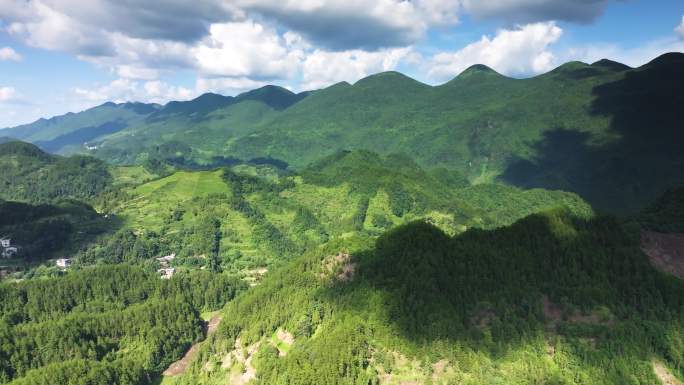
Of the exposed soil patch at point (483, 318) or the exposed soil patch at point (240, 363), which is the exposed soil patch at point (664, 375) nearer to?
the exposed soil patch at point (483, 318)

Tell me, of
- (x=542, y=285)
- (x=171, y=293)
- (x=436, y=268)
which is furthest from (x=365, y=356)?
(x=171, y=293)

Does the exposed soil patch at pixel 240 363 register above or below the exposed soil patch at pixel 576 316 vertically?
below

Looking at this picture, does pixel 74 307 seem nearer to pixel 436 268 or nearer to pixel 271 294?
pixel 271 294

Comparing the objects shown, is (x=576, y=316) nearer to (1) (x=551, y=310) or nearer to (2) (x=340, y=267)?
(1) (x=551, y=310)

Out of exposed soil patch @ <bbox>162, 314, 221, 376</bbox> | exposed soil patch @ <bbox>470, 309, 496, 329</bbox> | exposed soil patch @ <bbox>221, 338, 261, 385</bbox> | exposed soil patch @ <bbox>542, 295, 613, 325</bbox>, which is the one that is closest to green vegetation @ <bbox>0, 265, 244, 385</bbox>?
exposed soil patch @ <bbox>162, 314, 221, 376</bbox>

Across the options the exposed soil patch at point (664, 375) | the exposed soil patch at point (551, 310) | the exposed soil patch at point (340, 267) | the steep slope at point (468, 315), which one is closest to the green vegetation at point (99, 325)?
the steep slope at point (468, 315)

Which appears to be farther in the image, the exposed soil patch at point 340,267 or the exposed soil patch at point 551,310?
the exposed soil patch at point 340,267

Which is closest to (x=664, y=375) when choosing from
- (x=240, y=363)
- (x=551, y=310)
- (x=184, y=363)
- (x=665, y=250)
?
(x=551, y=310)
